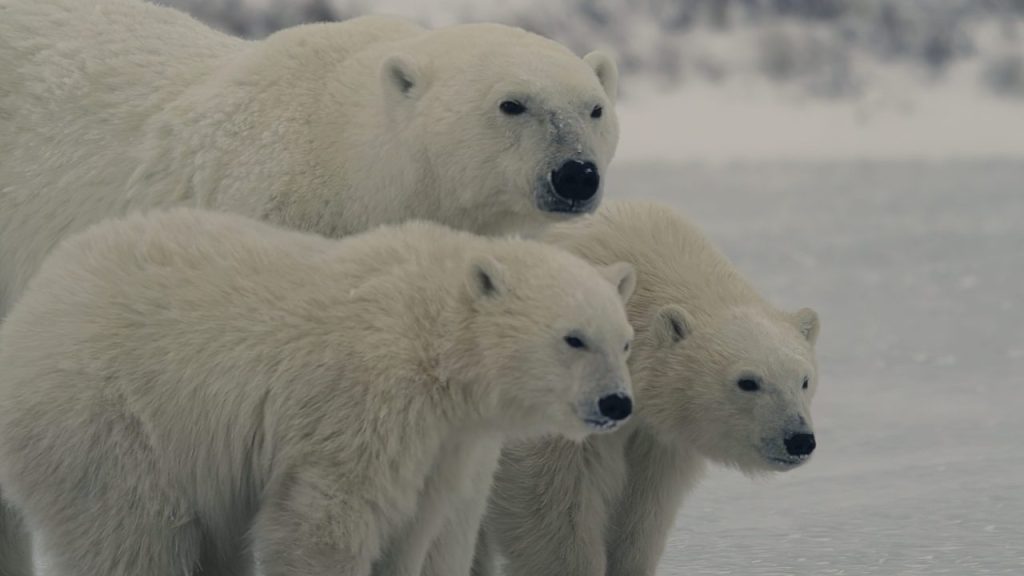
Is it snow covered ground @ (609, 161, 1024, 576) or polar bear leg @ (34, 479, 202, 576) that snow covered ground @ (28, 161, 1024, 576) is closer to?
snow covered ground @ (609, 161, 1024, 576)

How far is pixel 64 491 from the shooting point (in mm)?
3914

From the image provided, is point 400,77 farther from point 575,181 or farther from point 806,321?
point 806,321

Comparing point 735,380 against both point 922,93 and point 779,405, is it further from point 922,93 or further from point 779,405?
point 922,93

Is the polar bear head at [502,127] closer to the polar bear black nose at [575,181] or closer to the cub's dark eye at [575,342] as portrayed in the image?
the polar bear black nose at [575,181]

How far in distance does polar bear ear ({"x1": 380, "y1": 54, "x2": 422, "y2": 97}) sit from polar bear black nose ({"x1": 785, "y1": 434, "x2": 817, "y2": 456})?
1357mm

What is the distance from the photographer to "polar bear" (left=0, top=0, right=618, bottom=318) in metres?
4.53

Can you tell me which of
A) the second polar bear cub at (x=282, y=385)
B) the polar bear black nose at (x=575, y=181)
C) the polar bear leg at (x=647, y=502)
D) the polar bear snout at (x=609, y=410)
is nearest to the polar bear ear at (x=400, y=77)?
the polar bear black nose at (x=575, y=181)

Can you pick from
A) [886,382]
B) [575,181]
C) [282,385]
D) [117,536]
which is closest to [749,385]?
[575,181]

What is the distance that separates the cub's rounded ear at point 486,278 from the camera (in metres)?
3.84

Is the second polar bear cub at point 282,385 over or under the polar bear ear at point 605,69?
under

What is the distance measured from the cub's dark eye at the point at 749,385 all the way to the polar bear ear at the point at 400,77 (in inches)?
45.8

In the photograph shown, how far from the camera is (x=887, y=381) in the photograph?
770cm

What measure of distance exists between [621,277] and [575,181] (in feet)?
1.39

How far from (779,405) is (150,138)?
1.98 m
